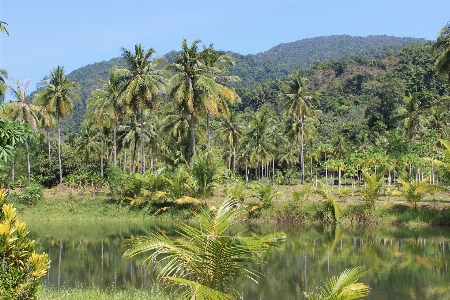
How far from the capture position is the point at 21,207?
36844 millimetres

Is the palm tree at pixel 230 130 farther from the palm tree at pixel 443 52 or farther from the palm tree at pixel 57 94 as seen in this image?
the palm tree at pixel 443 52

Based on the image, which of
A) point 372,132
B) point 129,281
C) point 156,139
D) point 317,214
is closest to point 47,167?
point 156,139

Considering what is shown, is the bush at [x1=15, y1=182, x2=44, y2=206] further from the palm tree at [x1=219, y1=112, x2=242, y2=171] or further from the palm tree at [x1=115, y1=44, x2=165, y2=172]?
the palm tree at [x1=219, y1=112, x2=242, y2=171]

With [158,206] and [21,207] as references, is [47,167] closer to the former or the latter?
[21,207]

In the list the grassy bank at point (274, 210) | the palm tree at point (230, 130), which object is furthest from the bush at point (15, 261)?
the palm tree at point (230, 130)

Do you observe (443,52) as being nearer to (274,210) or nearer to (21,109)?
(274,210)

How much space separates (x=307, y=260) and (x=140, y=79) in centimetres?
2164

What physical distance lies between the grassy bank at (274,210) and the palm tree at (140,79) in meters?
8.73

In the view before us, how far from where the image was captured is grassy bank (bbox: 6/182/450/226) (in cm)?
3081

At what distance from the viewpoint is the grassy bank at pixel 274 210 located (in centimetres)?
3081

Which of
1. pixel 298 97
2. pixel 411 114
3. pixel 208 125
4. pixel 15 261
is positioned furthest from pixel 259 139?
pixel 15 261

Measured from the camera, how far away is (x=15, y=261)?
805 cm

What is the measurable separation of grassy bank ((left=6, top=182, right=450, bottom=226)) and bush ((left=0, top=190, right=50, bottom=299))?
882 inches

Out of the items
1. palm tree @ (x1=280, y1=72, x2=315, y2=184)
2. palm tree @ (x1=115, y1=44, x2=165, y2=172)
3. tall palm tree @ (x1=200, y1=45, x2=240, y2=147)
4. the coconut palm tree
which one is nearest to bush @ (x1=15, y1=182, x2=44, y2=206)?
palm tree @ (x1=115, y1=44, x2=165, y2=172)
